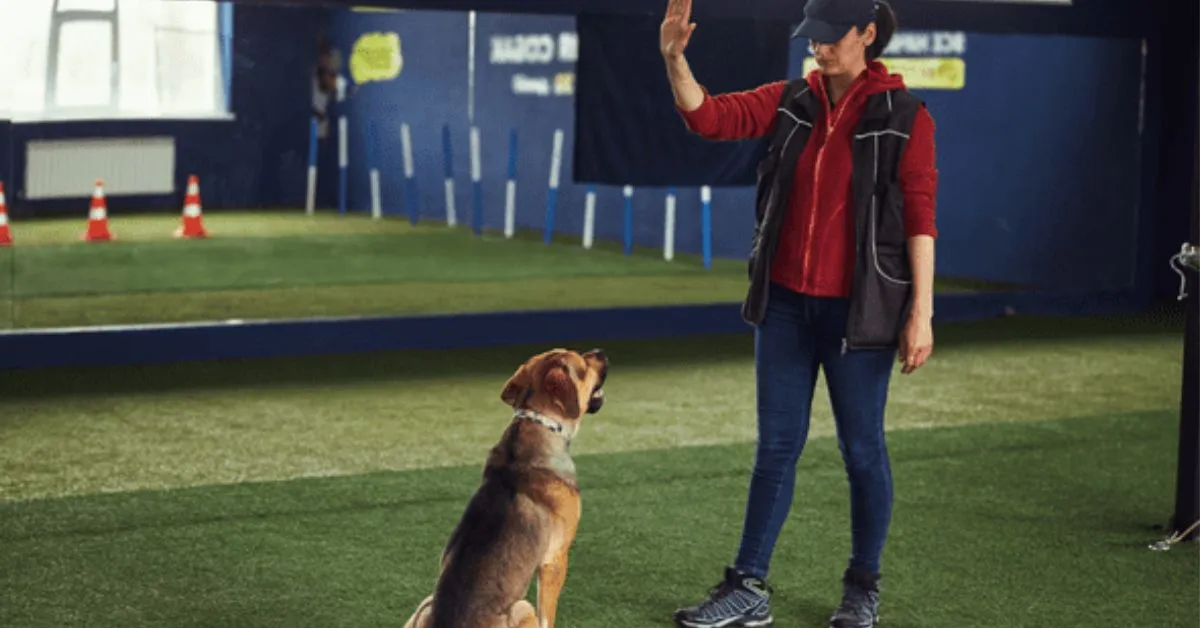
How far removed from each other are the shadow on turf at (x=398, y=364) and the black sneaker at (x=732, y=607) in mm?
4402

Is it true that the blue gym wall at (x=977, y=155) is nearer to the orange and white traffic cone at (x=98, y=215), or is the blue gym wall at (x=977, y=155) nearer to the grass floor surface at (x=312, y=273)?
the grass floor surface at (x=312, y=273)

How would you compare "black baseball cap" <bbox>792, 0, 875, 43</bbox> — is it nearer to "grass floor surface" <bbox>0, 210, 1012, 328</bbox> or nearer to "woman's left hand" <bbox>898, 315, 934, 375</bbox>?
"woman's left hand" <bbox>898, 315, 934, 375</bbox>

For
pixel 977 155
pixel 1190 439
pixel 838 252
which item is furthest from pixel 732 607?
pixel 977 155

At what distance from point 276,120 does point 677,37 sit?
669 cm

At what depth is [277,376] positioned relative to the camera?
30.6 feet

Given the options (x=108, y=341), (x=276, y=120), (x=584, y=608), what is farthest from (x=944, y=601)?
(x=276, y=120)

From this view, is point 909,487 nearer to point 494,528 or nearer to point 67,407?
point 494,528

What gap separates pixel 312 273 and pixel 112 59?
2534 mm

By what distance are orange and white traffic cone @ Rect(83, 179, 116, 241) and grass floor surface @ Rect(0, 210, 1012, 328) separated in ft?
0.26

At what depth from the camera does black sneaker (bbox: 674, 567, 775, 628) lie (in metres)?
5.03

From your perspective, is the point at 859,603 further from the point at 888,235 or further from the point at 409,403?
the point at 409,403

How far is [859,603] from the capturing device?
5004 millimetres

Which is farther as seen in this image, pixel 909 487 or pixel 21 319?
pixel 21 319

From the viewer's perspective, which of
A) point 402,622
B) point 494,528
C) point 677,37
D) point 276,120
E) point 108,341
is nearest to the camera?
point 494,528
